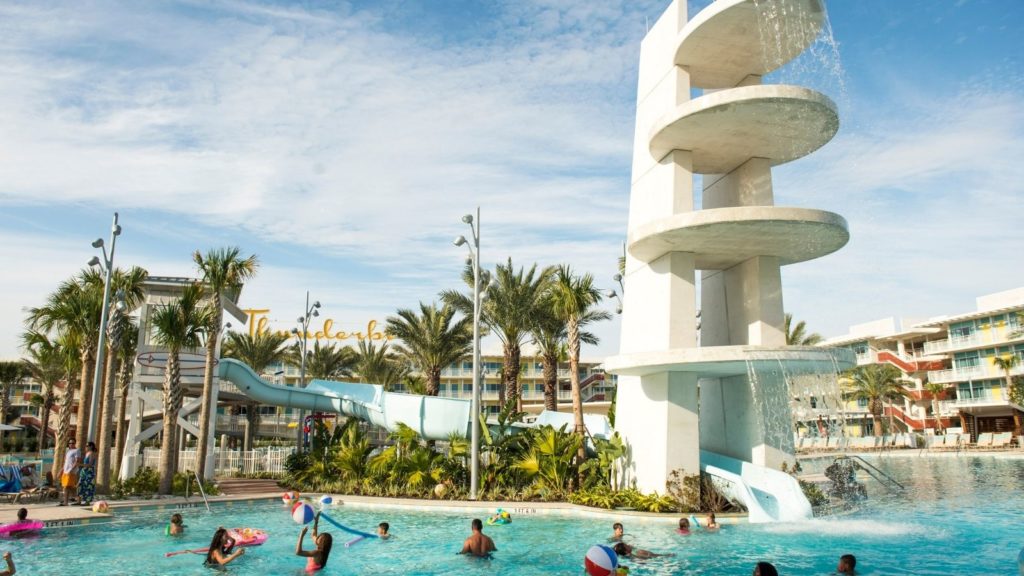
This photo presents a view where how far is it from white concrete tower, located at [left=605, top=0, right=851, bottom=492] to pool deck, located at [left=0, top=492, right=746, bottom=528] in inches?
61.3

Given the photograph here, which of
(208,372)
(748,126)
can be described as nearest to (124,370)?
(208,372)

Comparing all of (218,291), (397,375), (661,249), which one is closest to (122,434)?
(218,291)

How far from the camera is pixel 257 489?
26.0 metres

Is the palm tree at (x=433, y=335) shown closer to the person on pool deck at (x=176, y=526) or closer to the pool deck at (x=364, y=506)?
the pool deck at (x=364, y=506)

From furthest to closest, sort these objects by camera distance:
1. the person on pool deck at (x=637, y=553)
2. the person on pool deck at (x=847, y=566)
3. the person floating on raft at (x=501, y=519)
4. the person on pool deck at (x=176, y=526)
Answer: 1. the person floating on raft at (x=501, y=519)
2. the person on pool deck at (x=176, y=526)
3. the person on pool deck at (x=637, y=553)
4. the person on pool deck at (x=847, y=566)

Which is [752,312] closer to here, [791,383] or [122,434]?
[791,383]

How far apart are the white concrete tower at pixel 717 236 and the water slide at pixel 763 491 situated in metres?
0.91

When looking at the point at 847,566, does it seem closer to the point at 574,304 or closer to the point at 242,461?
the point at 574,304

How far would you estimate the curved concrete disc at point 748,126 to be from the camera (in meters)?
18.5

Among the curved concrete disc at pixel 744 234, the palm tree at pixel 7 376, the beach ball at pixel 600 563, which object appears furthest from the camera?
the palm tree at pixel 7 376

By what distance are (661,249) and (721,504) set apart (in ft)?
24.6

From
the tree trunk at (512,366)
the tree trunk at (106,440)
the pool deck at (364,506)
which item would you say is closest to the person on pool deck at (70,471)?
the pool deck at (364,506)

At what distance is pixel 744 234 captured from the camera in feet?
63.4

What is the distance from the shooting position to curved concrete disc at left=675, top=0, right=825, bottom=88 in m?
19.6
